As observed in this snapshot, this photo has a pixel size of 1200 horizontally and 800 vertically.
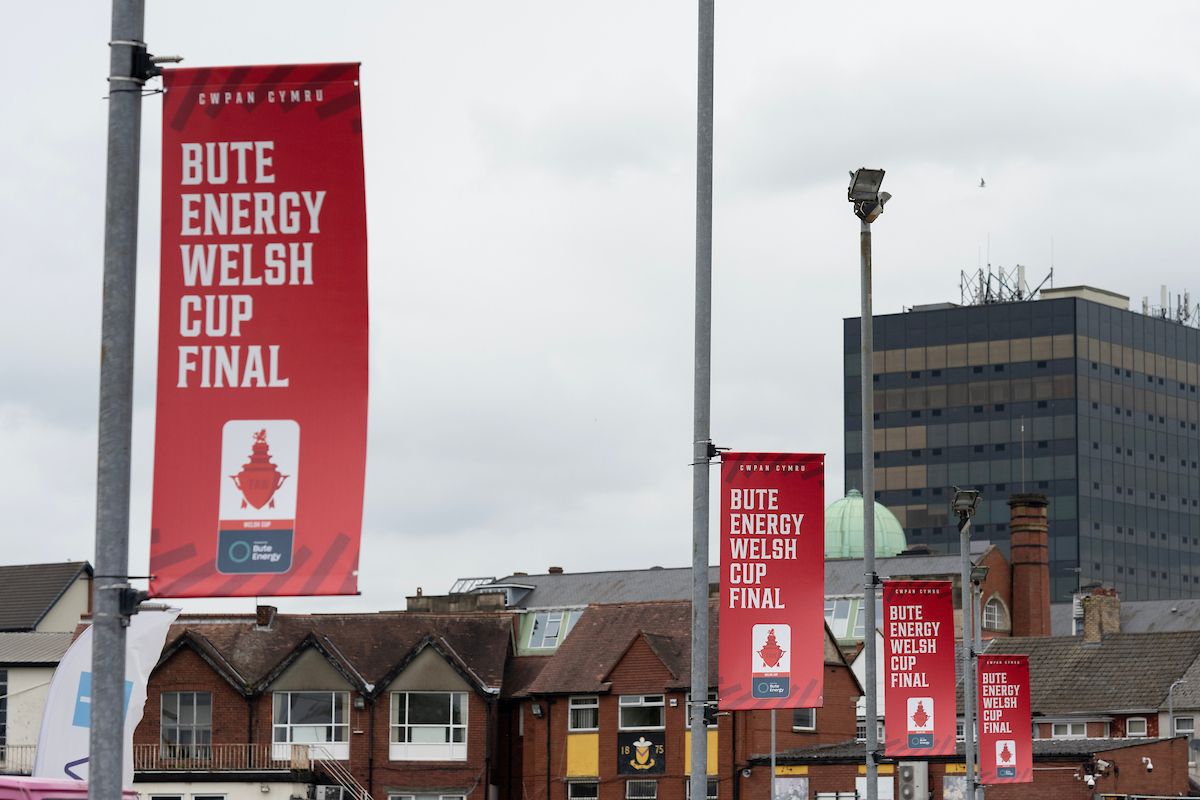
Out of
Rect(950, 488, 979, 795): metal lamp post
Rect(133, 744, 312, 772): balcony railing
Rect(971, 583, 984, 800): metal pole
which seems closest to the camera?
Rect(950, 488, 979, 795): metal lamp post

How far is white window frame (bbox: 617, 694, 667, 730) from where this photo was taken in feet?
200

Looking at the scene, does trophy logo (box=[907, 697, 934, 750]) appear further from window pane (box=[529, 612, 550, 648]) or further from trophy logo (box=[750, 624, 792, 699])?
window pane (box=[529, 612, 550, 648])

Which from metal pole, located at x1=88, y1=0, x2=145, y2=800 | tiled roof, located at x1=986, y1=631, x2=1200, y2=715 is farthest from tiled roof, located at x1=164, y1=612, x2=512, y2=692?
metal pole, located at x1=88, y1=0, x2=145, y2=800

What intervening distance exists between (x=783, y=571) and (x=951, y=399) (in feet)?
404

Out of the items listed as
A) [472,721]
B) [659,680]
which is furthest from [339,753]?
[659,680]

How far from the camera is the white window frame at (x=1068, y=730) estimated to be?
73312mm

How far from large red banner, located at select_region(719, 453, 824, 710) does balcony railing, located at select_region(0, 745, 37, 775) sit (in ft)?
144

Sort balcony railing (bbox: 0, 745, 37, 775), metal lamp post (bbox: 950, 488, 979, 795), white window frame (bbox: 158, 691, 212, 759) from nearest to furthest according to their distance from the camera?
metal lamp post (bbox: 950, 488, 979, 795), balcony railing (bbox: 0, 745, 37, 775), white window frame (bbox: 158, 691, 212, 759)

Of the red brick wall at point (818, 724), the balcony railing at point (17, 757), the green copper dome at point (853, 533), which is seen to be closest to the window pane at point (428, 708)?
the red brick wall at point (818, 724)

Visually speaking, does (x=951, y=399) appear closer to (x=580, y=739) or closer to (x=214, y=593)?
(x=580, y=739)

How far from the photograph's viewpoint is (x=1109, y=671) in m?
75.7

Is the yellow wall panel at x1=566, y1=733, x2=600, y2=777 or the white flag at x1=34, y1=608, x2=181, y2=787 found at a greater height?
the white flag at x1=34, y1=608, x2=181, y2=787

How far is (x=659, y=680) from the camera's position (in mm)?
60750

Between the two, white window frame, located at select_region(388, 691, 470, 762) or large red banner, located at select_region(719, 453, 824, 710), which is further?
white window frame, located at select_region(388, 691, 470, 762)
